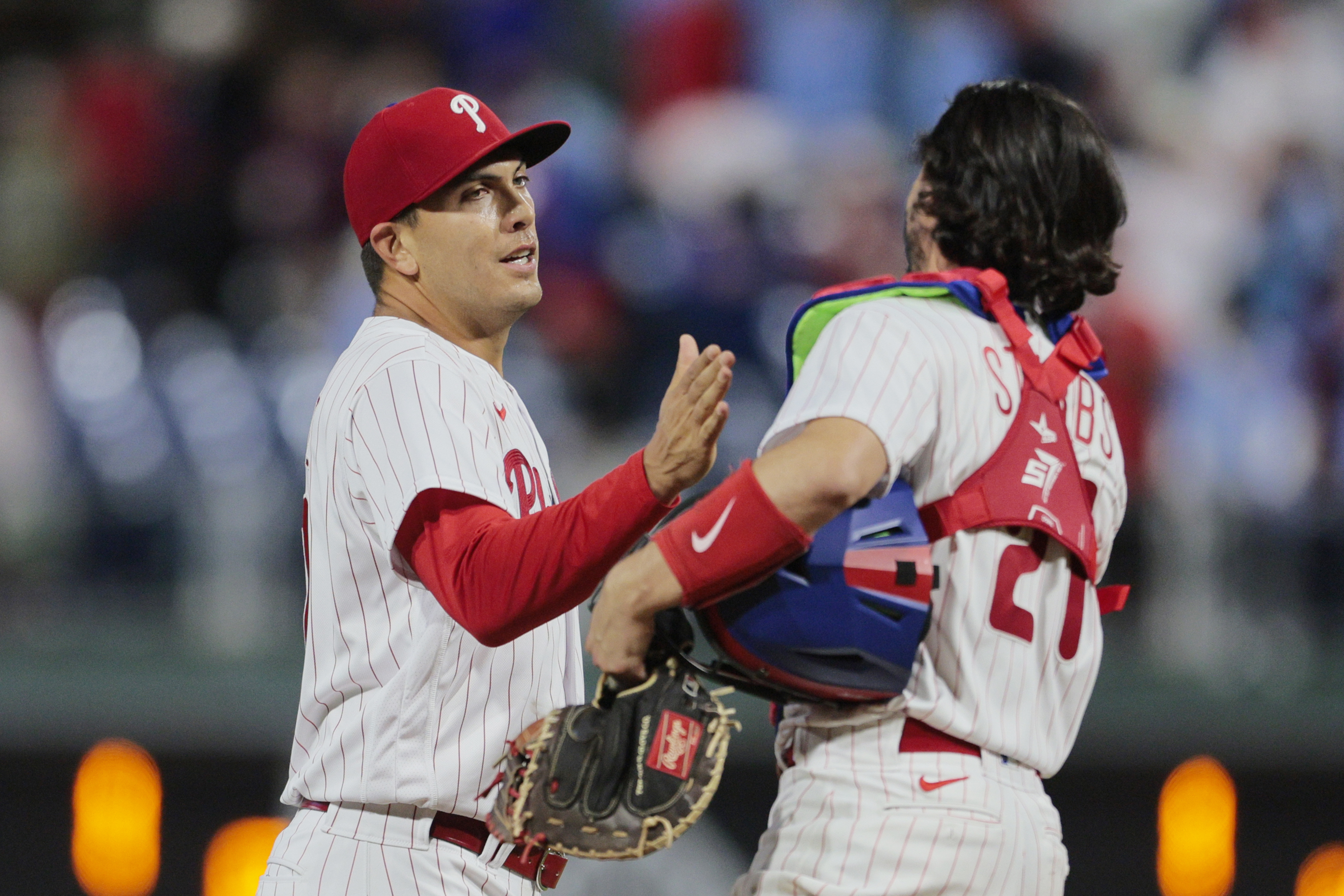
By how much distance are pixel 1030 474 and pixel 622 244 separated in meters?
4.67

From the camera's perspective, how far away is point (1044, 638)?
218cm

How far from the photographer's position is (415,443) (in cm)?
220

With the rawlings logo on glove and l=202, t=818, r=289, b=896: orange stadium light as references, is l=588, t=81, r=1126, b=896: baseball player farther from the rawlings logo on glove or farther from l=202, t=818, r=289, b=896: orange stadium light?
l=202, t=818, r=289, b=896: orange stadium light

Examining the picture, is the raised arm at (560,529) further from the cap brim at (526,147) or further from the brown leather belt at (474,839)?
the cap brim at (526,147)

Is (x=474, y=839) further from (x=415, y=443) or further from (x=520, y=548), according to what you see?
(x=415, y=443)

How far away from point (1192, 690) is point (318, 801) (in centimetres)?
411

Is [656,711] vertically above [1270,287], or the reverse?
[1270,287]

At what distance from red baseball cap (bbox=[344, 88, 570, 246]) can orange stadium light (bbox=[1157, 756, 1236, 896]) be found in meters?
3.30

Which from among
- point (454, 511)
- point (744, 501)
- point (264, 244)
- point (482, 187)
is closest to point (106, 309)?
point (264, 244)

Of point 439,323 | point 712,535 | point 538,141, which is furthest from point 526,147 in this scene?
point 712,535

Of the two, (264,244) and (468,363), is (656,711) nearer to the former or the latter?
(468,363)

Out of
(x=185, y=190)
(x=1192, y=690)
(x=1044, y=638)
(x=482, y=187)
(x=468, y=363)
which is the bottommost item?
(x=1192, y=690)

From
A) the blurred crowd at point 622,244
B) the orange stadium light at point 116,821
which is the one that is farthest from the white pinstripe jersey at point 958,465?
the blurred crowd at point 622,244

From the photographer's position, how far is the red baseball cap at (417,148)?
247 cm
